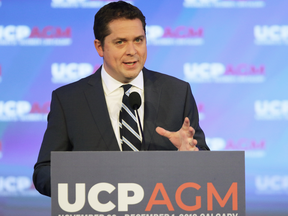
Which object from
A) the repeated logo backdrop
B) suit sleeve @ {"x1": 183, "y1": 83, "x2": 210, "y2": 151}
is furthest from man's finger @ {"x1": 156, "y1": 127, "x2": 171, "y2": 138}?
the repeated logo backdrop

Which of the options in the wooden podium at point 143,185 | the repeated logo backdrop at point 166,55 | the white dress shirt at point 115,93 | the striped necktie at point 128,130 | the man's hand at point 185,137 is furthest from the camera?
the repeated logo backdrop at point 166,55

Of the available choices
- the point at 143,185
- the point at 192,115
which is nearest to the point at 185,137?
the point at 143,185

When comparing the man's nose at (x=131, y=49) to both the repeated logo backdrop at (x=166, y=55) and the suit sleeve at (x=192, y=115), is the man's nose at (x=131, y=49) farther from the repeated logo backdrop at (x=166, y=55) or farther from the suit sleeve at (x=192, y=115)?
the repeated logo backdrop at (x=166, y=55)

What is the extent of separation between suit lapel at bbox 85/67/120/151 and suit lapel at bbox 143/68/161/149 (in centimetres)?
18

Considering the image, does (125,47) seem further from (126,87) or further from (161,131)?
(161,131)

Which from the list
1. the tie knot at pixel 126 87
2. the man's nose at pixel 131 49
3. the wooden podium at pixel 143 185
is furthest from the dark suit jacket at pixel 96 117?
the wooden podium at pixel 143 185

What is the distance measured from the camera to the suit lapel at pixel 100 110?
1.90 metres

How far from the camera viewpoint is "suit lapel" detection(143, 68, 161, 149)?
192 cm

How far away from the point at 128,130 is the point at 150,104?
0.71 ft

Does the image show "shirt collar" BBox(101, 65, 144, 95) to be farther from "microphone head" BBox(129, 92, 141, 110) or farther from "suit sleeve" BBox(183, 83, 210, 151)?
"microphone head" BBox(129, 92, 141, 110)

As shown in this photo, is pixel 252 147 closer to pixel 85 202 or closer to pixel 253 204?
pixel 253 204

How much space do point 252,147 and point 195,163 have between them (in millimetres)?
3014

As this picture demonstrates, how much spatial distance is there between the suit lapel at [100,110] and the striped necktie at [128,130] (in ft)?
0.18

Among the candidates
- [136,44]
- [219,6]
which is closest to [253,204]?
[219,6]
